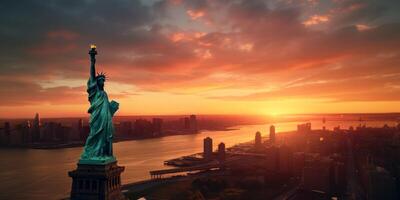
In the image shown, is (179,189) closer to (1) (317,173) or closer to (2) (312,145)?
(1) (317,173)

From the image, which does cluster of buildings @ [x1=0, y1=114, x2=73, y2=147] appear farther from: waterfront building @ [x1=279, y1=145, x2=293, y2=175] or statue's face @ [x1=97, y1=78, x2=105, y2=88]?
statue's face @ [x1=97, y1=78, x2=105, y2=88]

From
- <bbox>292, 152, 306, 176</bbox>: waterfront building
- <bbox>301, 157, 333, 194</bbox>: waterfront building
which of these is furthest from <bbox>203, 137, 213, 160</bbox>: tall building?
<bbox>301, 157, 333, 194</bbox>: waterfront building

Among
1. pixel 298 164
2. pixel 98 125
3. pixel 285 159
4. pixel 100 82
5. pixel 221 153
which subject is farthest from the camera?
pixel 221 153

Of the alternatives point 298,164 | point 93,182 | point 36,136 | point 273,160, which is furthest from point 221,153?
point 36,136

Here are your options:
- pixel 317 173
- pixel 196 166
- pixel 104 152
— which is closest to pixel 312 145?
pixel 196 166

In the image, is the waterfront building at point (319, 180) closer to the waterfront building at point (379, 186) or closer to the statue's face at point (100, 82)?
the waterfront building at point (379, 186)

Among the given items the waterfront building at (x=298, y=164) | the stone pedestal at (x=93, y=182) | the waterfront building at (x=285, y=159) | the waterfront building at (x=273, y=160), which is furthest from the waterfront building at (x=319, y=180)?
the stone pedestal at (x=93, y=182)

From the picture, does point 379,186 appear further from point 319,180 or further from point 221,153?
point 221,153
